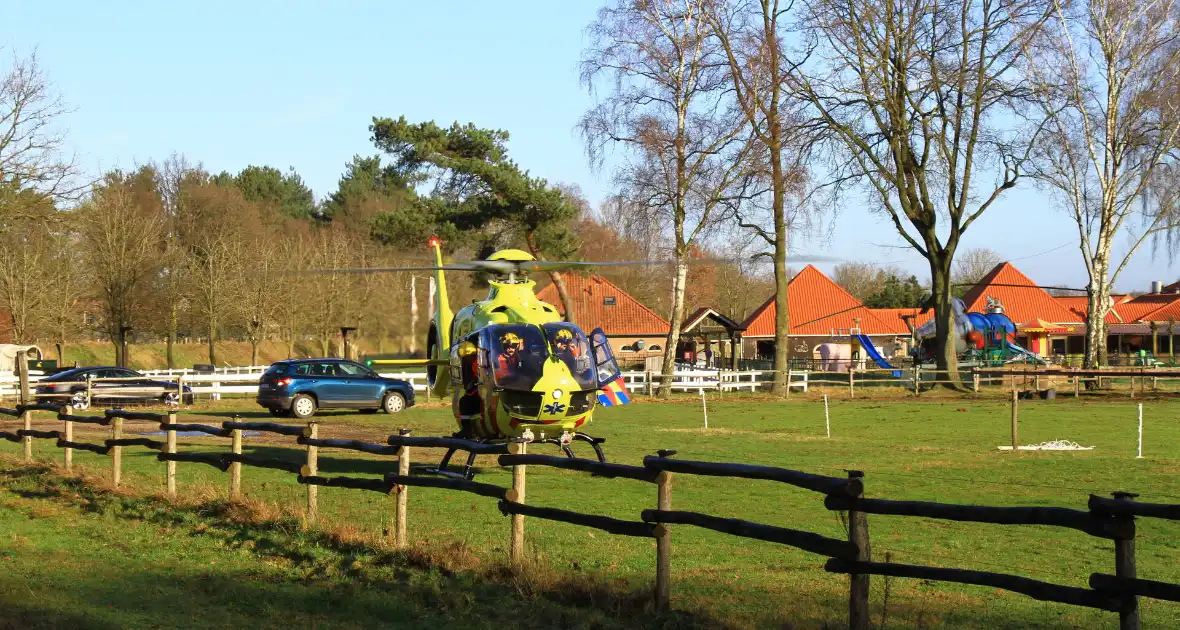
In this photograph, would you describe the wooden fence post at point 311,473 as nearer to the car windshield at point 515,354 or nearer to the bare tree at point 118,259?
the car windshield at point 515,354

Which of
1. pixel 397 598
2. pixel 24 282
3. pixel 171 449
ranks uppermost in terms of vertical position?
pixel 24 282

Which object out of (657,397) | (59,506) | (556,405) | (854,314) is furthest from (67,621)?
(854,314)

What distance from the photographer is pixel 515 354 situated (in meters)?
15.3

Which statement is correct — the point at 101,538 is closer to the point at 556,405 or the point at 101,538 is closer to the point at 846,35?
the point at 556,405

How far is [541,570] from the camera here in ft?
29.1

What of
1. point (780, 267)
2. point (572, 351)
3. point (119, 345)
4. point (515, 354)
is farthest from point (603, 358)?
point (119, 345)

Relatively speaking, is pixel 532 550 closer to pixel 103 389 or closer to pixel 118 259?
pixel 103 389

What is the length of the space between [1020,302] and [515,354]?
234 ft

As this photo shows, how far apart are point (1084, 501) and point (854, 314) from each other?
2487 inches

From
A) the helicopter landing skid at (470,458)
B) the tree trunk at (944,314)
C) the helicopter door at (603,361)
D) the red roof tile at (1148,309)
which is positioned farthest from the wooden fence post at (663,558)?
the red roof tile at (1148,309)

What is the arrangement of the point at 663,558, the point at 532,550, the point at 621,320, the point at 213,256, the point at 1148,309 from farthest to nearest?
1. the point at 1148,309
2. the point at 621,320
3. the point at 213,256
4. the point at 532,550
5. the point at 663,558

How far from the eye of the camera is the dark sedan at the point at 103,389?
3191cm

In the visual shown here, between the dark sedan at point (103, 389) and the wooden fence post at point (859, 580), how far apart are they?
28.9 metres

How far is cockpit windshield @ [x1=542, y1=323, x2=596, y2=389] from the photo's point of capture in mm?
15547
